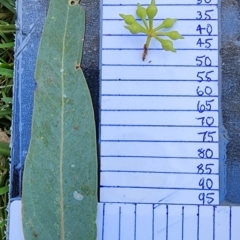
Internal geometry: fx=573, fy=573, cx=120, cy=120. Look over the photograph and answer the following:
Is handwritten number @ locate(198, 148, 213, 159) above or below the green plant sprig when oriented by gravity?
below

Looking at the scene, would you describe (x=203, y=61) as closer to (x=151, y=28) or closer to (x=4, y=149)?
(x=151, y=28)

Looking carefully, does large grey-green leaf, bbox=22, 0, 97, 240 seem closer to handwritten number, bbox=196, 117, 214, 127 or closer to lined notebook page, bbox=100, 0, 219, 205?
lined notebook page, bbox=100, 0, 219, 205

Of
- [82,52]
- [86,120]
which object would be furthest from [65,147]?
[82,52]

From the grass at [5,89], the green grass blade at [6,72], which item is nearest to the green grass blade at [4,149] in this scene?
the grass at [5,89]

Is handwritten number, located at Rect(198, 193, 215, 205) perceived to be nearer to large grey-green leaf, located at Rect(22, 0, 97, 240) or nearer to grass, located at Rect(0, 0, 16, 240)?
large grey-green leaf, located at Rect(22, 0, 97, 240)

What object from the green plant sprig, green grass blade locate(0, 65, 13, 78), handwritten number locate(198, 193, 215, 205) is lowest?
handwritten number locate(198, 193, 215, 205)

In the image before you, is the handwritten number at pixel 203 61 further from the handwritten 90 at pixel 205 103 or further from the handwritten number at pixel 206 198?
the handwritten number at pixel 206 198

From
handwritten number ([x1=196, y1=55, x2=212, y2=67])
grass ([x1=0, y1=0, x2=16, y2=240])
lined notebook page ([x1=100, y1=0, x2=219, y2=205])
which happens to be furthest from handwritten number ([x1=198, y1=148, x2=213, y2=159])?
grass ([x1=0, y1=0, x2=16, y2=240])
